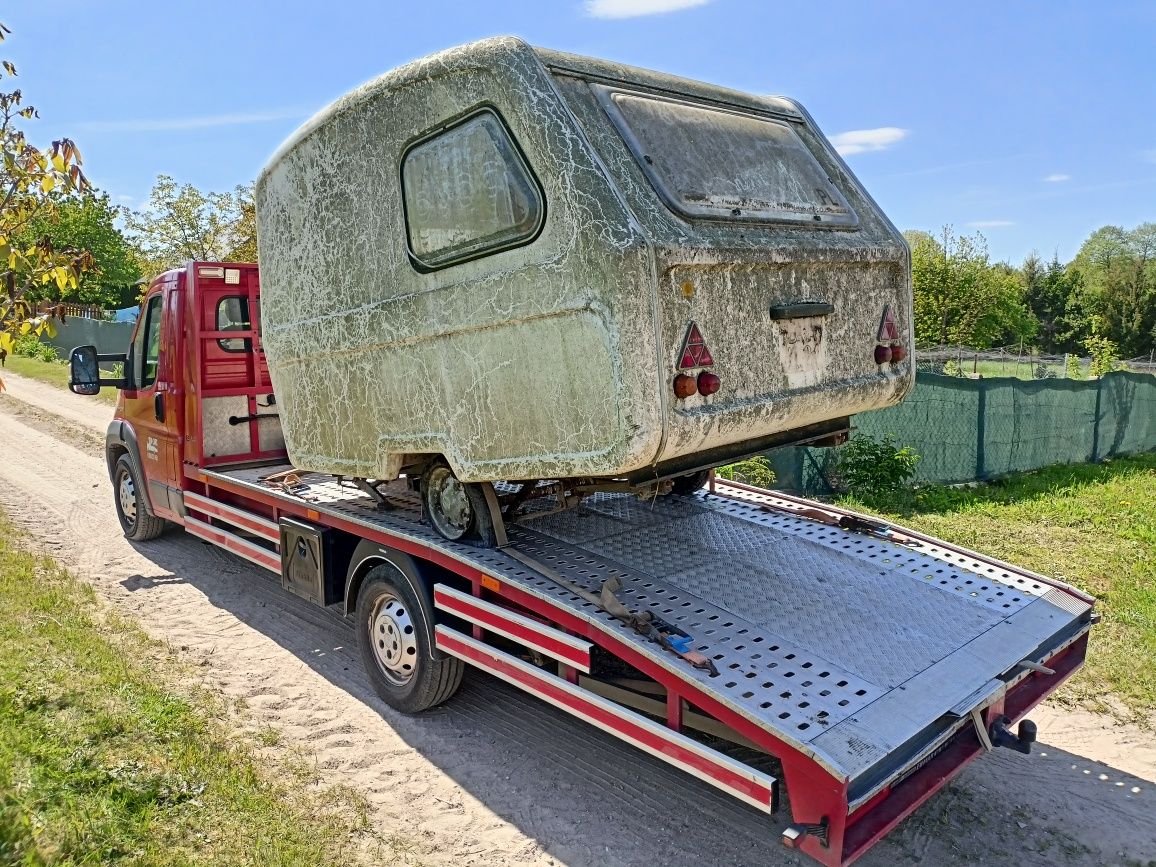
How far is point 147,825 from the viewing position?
3.76 metres

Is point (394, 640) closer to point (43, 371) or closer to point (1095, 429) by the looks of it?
point (1095, 429)

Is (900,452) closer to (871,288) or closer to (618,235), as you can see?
(871,288)

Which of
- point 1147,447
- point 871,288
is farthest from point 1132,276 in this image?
point 871,288

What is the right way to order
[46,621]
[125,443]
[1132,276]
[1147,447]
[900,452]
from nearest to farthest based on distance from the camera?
[46,621] < [125,443] < [900,452] < [1147,447] < [1132,276]

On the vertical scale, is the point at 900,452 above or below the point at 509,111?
below

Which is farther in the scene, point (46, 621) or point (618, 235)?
point (46, 621)

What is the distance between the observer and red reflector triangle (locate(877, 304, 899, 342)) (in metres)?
4.68

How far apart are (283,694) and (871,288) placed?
159 inches

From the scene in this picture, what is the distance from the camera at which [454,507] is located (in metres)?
4.71

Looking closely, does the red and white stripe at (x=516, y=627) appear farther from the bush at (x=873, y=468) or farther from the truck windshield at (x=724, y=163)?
the bush at (x=873, y=468)

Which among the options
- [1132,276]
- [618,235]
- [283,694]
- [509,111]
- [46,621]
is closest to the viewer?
[618,235]

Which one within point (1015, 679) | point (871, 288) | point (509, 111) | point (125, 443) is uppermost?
Answer: point (509, 111)

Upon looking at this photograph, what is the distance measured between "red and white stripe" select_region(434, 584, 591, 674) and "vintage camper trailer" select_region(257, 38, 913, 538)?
1.30 feet

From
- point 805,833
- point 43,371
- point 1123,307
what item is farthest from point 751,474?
point 1123,307
